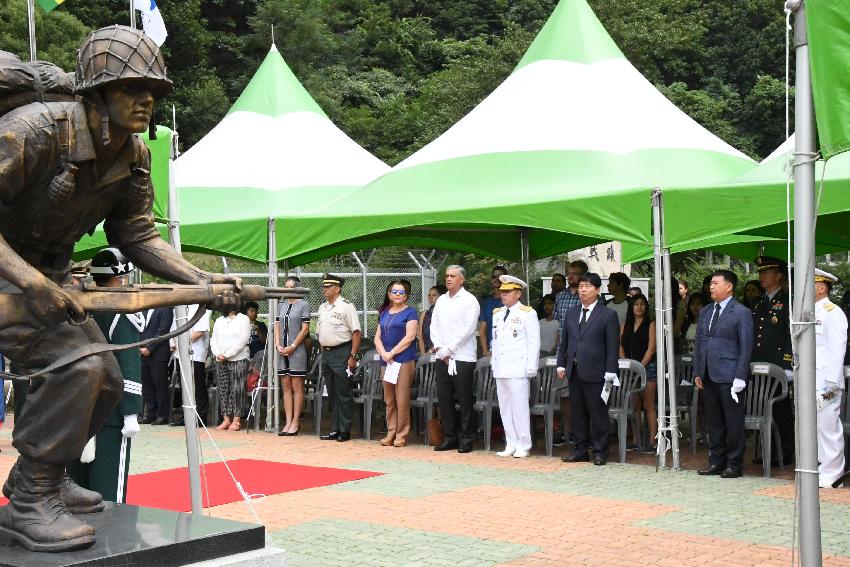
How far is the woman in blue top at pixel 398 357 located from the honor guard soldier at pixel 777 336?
3848 mm

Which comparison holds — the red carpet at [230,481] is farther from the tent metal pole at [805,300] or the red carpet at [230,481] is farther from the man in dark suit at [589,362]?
the tent metal pole at [805,300]

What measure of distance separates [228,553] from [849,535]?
476 cm

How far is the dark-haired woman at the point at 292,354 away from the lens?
44.5ft

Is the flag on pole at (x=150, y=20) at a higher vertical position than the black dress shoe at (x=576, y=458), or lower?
higher

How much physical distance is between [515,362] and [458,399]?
3.28ft

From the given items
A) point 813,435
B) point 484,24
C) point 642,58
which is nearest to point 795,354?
point 813,435

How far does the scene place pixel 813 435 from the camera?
14.7 ft

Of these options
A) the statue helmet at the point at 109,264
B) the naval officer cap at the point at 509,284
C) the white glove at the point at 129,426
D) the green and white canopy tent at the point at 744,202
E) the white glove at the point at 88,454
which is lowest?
the white glove at the point at 88,454

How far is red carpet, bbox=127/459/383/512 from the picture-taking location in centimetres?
909

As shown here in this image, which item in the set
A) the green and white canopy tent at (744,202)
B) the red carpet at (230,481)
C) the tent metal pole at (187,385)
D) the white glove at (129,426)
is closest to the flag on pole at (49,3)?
the tent metal pole at (187,385)

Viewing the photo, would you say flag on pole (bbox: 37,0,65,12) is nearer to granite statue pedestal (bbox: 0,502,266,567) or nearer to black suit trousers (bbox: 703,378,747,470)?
granite statue pedestal (bbox: 0,502,266,567)

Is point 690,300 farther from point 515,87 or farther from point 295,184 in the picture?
point 295,184

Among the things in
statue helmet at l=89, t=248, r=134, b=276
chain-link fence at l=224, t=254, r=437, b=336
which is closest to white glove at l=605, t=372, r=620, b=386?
statue helmet at l=89, t=248, r=134, b=276

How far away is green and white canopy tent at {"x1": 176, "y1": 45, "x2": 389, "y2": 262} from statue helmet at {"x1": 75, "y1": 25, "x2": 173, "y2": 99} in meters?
8.85
